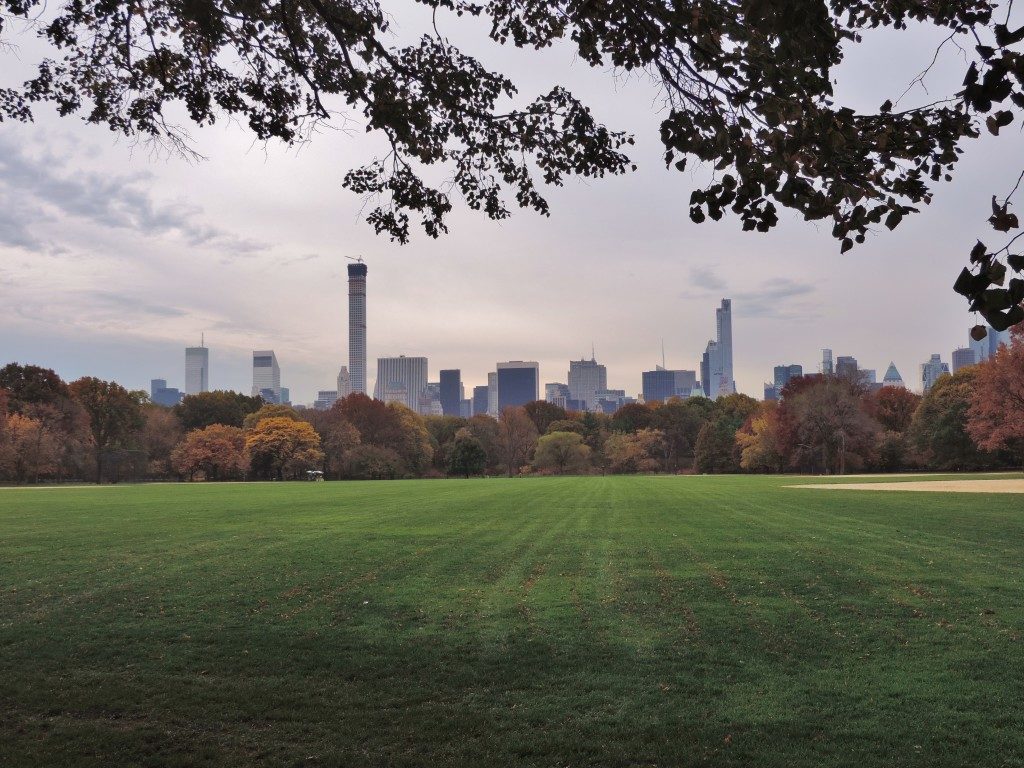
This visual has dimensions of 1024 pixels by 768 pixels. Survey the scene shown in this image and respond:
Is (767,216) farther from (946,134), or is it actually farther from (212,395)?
(212,395)

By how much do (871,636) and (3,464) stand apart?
67500 mm

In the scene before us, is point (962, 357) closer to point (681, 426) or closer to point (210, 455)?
point (681, 426)

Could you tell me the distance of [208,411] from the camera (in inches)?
3354

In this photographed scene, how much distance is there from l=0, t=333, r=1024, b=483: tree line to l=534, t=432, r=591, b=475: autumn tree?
7.0 inches

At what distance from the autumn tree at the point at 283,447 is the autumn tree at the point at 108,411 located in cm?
1352

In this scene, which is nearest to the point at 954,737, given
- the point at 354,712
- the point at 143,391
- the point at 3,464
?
the point at 354,712

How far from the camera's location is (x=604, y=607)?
8.77m

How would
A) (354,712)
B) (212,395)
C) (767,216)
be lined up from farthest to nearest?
(212,395), (354,712), (767,216)

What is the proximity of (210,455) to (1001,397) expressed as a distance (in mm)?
65483

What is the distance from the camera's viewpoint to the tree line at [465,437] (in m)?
59.6

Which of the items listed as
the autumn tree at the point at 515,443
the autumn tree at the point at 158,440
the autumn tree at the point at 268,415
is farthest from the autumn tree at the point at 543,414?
the autumn tree at the point at 158,440

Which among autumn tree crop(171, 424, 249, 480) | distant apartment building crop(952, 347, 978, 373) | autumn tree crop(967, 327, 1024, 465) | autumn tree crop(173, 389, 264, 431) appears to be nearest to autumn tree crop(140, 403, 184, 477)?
autumn tree crop(171, 424, 249, 480)

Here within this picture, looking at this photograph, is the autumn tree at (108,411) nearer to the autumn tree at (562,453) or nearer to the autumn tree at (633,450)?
the autumn tree at (562,453)

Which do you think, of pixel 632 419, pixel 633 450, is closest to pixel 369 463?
pixel 633 450
